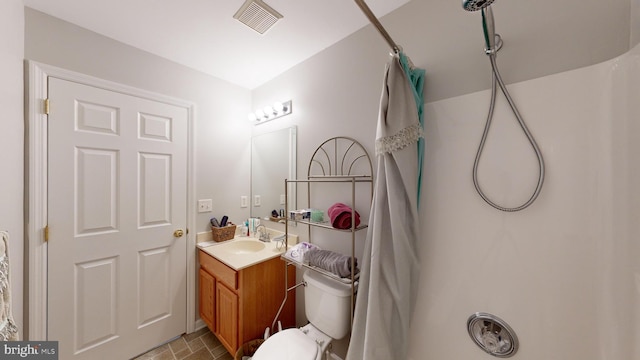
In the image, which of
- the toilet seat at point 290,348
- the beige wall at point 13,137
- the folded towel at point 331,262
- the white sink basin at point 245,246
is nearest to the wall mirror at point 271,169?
the white sink basin at point 245,246

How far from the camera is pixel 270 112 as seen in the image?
6.48ft

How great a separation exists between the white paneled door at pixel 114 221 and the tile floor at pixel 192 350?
0.07 m

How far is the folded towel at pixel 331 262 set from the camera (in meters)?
1.19

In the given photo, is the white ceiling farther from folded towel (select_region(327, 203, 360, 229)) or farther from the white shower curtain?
folded towel (select_region(327, 203, 360, 229))

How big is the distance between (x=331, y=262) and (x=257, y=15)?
5.19ft

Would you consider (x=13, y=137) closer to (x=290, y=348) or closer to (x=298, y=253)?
(x=298, y=253)

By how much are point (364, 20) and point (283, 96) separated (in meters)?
0.90

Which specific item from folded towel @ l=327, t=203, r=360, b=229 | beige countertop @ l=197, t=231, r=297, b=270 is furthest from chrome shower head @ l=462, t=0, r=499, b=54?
beige countertop @ l=197, t=231, r=297, b=270

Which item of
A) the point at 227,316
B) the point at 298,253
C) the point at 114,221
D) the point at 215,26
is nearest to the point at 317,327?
the point at 298,253

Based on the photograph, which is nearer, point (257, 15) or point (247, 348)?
point (257, 15)

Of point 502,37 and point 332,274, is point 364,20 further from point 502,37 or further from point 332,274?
point 332,274

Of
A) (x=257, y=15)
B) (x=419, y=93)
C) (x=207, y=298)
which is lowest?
(x=207, y=298)

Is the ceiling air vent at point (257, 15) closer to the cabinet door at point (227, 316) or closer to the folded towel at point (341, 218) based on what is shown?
the folded towel at point (341, 218)

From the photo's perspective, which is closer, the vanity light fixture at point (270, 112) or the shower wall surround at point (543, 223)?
the shower wall surround at point (543, 223)
